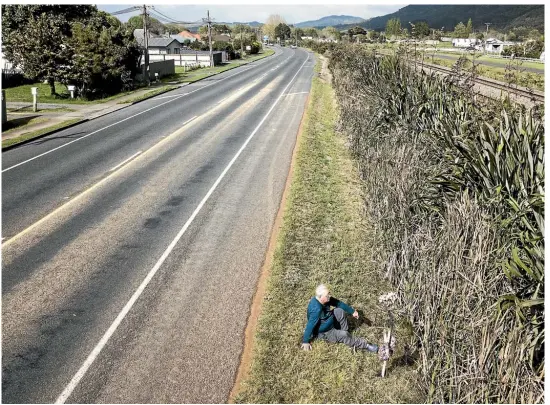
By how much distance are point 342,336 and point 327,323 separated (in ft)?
0.97

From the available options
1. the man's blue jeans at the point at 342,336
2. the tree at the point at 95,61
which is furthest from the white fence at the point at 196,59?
the man's blue jeans at the point at 342,336

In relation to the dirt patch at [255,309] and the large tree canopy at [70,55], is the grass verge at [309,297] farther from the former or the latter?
the large tree canopy at [70,55]

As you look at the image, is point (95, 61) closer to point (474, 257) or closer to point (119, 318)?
point (119, 318)

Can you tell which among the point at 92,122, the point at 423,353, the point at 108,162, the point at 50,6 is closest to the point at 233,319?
the point at 423,353

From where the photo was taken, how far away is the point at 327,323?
789 cm

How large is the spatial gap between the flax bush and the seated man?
0.87 m

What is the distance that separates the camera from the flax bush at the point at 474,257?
19.5ft

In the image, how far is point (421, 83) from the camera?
13133 millimetres

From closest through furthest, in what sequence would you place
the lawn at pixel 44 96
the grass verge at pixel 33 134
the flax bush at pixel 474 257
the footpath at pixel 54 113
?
the flax bush at pixel 474 257, the grass verge at pixel 33 134, the footpath at pixel 54 113, the lawn at pixel 44 96

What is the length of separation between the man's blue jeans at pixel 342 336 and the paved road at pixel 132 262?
1416 millimetres

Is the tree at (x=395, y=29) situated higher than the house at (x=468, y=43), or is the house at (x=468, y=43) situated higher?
the tree at (x=395, y=29)

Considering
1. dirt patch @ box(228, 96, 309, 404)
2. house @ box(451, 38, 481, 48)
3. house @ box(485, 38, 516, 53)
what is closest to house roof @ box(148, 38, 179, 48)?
house @ box(451, 38, 481, 48)

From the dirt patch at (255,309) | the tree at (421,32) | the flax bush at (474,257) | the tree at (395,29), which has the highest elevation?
the tree at (395,29)

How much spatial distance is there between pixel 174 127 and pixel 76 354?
18465 mm
